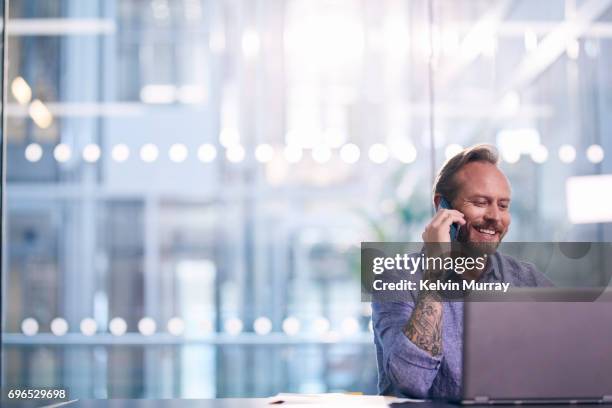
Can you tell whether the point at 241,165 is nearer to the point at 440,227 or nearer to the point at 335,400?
the point at 440,227

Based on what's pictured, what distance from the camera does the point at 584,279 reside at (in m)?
3.93

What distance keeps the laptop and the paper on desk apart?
0.81ft

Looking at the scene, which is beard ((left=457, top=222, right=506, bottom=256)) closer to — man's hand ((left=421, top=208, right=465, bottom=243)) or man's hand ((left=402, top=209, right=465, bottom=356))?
man's hand ((left=421, top=208, right=465, bottom=243))

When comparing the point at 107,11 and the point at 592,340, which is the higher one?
the point at 107,11

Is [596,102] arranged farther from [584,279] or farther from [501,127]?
[584,279]

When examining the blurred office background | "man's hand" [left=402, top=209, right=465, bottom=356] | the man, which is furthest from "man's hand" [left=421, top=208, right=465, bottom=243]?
the blurred office background

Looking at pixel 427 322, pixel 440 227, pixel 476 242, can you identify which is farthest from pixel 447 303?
pixel 476 242

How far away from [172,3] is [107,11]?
394 mm

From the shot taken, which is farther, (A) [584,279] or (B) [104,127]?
(B) [104,127]

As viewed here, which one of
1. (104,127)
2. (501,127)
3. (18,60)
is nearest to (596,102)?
(501,127)

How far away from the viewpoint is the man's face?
2.33 m

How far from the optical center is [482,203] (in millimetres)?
2354

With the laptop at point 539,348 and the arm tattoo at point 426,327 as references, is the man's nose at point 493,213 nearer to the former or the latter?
the arm tattoo at point 426,327

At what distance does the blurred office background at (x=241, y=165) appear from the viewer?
13.8 ft
